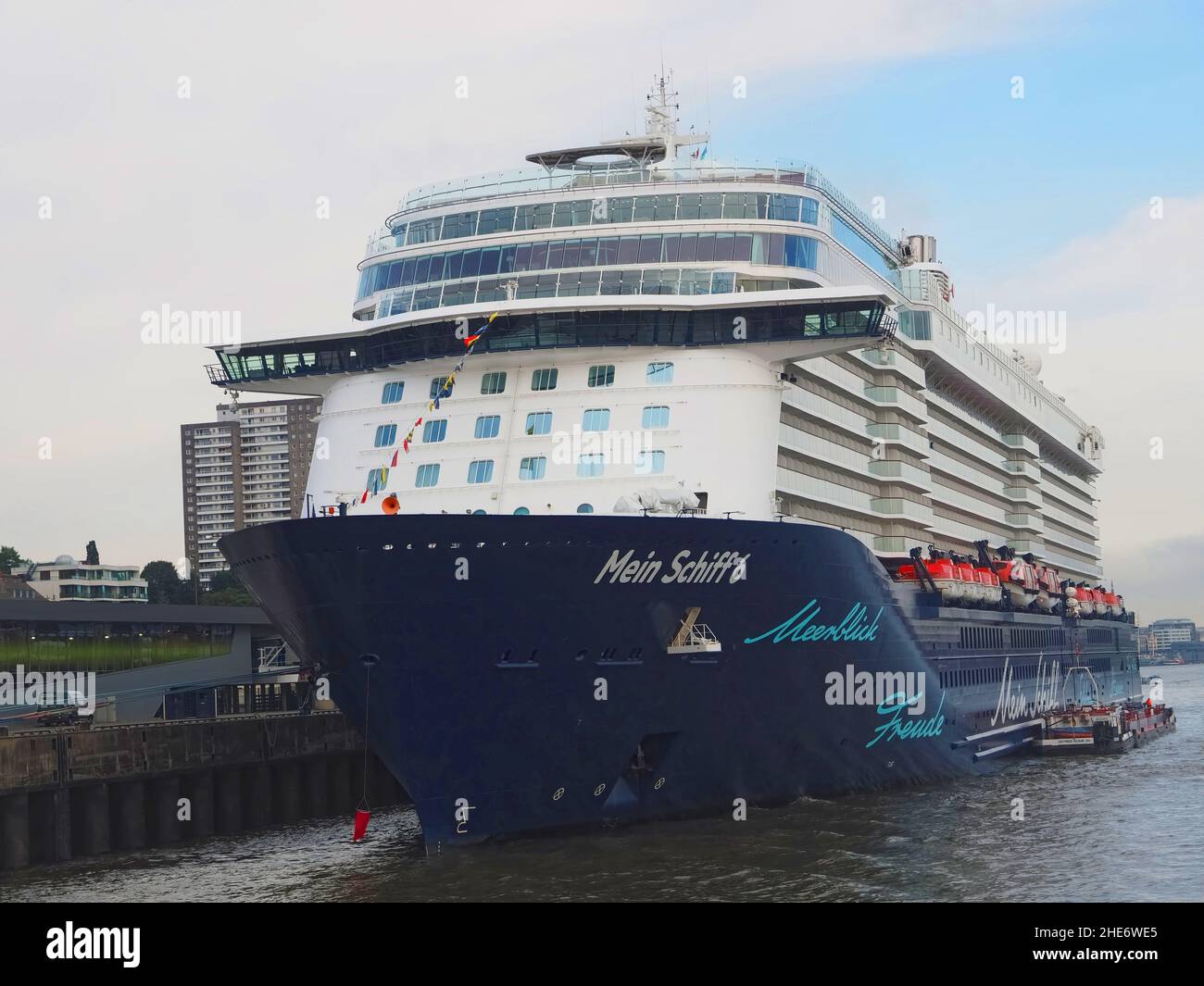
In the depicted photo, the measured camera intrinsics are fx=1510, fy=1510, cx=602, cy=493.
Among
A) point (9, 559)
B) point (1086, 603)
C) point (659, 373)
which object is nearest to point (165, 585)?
point (9, 559)

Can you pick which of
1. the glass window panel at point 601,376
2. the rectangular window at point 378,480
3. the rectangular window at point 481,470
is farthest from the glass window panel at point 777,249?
the rectangular window at point 378,480

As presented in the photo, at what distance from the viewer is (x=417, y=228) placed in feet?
111

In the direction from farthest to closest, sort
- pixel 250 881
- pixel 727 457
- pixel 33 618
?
pixel 33 618 → pixel 727 457 → pixel 250 881

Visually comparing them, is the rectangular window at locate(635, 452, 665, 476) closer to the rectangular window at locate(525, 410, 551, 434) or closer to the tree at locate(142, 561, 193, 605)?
the rectangular window at locate(525, 410, 551, 434)

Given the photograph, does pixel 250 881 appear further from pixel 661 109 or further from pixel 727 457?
pixel 661 109

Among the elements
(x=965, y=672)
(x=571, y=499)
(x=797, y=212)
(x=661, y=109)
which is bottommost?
(x=965, y=672)

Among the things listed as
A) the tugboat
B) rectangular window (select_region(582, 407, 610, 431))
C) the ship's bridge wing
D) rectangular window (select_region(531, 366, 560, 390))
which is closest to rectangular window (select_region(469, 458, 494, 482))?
rectangular window (select_region(531, 366, 560, 390))

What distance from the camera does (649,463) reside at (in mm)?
28234

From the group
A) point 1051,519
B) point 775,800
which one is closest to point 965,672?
point 775,800

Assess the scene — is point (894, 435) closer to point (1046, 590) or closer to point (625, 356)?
point (625, 356)

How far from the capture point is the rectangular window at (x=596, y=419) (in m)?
28.8

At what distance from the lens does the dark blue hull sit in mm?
24141

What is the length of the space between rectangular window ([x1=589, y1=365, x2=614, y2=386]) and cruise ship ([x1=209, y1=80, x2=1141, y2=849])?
4 centimetres
